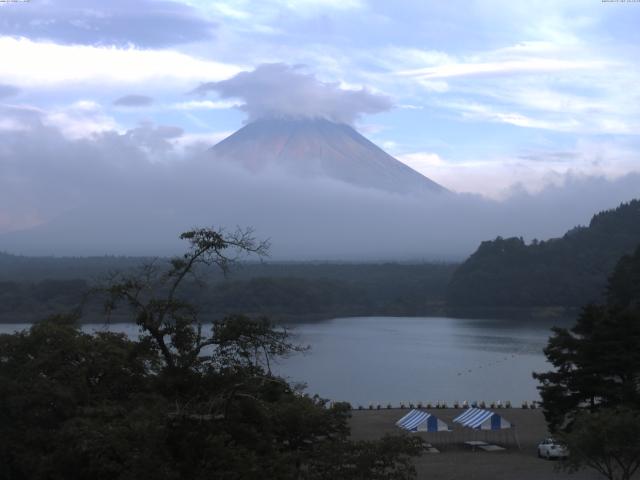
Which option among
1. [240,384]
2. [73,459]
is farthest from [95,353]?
[240,384]

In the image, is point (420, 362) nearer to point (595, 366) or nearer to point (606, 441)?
point (595, 366)

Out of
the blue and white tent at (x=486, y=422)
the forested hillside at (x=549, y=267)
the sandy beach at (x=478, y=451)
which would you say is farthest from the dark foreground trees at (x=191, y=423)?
the forested hillside at (x=549, y=267)

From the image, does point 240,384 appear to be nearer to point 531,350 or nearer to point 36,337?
point 36,337

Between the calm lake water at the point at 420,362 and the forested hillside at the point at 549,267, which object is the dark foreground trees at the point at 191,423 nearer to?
the calm lake water at the point at 420,362

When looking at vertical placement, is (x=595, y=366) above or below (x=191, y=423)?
below

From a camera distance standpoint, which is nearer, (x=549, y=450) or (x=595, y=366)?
(x=595, y=366)

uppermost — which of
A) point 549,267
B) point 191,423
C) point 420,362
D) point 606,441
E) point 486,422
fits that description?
point 549,267

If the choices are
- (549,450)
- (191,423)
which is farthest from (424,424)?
(191,423)

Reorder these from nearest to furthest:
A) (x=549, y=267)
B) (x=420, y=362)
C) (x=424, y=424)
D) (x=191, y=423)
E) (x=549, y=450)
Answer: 1. (x=191, y=423)
2. (x=549, y=450)
3. (x=424, y=424)
4. (x=420, y=362)
5. (x=549, y=267)
